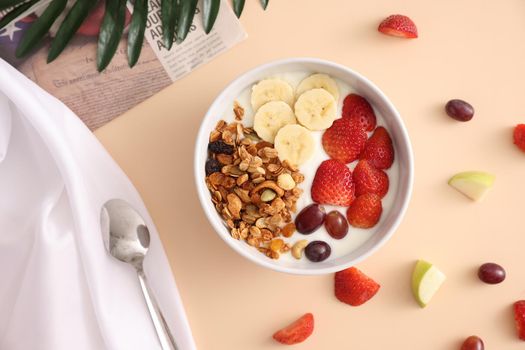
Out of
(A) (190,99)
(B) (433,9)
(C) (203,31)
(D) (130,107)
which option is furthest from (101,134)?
(B) (433,9)

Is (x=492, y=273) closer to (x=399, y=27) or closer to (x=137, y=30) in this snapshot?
(x=399, y=27)

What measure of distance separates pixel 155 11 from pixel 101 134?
28 cm

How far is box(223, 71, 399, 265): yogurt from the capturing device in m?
1.06

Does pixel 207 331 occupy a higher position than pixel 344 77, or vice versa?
pixel 344 77

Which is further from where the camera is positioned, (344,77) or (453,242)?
(453,242)

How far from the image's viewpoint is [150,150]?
116cm

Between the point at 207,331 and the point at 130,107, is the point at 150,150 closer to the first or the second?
the point at 130,107

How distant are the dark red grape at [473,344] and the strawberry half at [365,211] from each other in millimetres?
340

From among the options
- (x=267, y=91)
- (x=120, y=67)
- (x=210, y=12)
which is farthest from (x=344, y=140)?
(x=120, y=67)

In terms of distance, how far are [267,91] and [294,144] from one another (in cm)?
12

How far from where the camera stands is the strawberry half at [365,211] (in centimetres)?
106

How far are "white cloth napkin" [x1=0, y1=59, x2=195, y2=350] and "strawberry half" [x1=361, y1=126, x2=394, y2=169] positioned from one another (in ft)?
1.50

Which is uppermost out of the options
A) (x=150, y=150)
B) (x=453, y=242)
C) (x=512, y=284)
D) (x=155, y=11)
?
(x=155, y=11)

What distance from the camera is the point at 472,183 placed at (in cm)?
116
